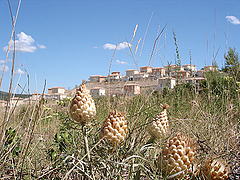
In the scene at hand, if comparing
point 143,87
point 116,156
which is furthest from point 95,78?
point 116,156

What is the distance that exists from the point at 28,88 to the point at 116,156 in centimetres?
86

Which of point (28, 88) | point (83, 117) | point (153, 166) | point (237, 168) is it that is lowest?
point (237, 168)

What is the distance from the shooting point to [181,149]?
40.7 inches

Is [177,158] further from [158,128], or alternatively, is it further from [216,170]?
[158,128]

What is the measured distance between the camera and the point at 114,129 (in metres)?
1.13

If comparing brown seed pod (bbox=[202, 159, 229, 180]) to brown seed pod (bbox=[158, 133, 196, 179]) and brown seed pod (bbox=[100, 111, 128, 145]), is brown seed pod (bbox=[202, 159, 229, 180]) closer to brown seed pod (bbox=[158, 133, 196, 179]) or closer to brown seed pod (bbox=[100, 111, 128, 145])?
brown seed pod (bbox=[158, 133, 196, 179])

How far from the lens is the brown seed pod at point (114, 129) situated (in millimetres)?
1120

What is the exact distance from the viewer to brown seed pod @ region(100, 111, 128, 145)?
1.12 meters

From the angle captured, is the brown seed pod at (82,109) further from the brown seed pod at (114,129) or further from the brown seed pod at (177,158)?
the brown seed pod at (177,158)

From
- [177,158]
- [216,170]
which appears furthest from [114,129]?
[216,170]

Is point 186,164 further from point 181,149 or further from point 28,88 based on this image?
point 28,88

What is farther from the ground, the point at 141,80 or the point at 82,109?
the point at 141,80

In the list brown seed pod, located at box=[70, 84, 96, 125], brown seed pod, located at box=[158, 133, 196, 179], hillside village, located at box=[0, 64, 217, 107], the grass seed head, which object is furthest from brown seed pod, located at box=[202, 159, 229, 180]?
hillside village, located at box=[0, 64, 217, 107]

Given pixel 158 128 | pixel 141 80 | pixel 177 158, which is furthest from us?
pixel 141 80
